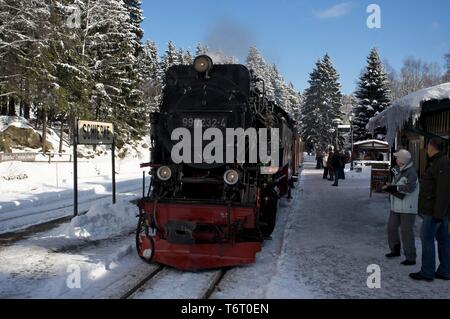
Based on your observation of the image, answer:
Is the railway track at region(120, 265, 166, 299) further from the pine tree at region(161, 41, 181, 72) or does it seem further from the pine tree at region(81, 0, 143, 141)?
the pine tree at region(161, 41, 181, 72)

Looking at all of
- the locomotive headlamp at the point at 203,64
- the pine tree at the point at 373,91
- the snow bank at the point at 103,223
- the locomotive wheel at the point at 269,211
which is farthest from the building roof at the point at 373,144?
the locomotive headlamp at the point at 203,64

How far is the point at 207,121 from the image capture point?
7.29 metres

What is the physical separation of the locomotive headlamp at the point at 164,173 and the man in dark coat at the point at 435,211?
3.78m

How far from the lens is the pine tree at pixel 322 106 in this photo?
2068 inches

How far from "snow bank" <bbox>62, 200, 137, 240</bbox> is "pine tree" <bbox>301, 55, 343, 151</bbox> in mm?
43914

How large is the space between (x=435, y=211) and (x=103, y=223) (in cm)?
646

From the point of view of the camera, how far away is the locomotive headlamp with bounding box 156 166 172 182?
23.2ft

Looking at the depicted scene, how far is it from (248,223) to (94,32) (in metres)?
25.9

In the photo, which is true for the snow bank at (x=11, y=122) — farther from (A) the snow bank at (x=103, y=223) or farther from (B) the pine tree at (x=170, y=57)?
(B) the pine tree at (x=170, y=57)

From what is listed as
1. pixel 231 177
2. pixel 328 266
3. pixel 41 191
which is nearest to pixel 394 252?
pixel 328 266

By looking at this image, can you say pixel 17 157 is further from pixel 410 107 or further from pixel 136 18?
pixel 410 107

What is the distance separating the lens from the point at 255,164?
7.35m
